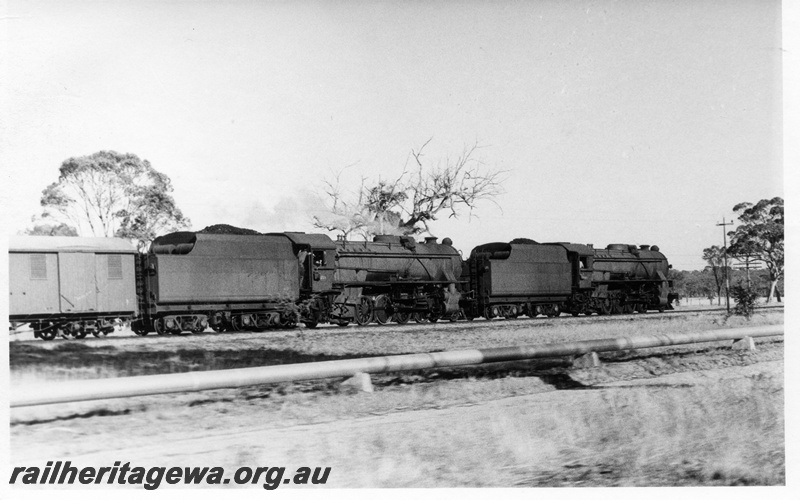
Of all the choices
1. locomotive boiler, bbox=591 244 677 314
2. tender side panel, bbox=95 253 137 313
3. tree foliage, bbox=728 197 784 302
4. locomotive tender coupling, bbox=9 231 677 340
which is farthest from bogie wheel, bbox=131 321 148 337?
locomotive boiler, bbox=591 244 677 314

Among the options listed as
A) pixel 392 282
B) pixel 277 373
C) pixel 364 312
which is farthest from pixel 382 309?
pixel 277 373

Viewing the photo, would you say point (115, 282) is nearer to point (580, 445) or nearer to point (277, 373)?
point (277, 373)

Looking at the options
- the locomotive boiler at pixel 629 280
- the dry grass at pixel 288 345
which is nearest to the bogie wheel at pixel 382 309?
the dry grass at pixel 288 345

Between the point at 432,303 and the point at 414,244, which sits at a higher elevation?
the point at 414,244

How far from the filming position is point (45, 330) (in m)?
17.8

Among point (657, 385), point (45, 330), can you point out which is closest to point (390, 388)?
point (657, 385)

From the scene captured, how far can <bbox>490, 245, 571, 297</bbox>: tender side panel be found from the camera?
28500 mm

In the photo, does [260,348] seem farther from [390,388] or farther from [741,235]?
[741,235]

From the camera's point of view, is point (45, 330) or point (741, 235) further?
point (741, 235)

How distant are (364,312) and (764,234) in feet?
39.7

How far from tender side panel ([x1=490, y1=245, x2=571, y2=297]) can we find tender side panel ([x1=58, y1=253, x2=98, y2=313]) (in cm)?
1445

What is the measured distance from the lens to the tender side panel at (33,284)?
17125 millimetres

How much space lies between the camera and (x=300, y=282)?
23.8 metres

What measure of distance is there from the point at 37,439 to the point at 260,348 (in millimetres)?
8451
